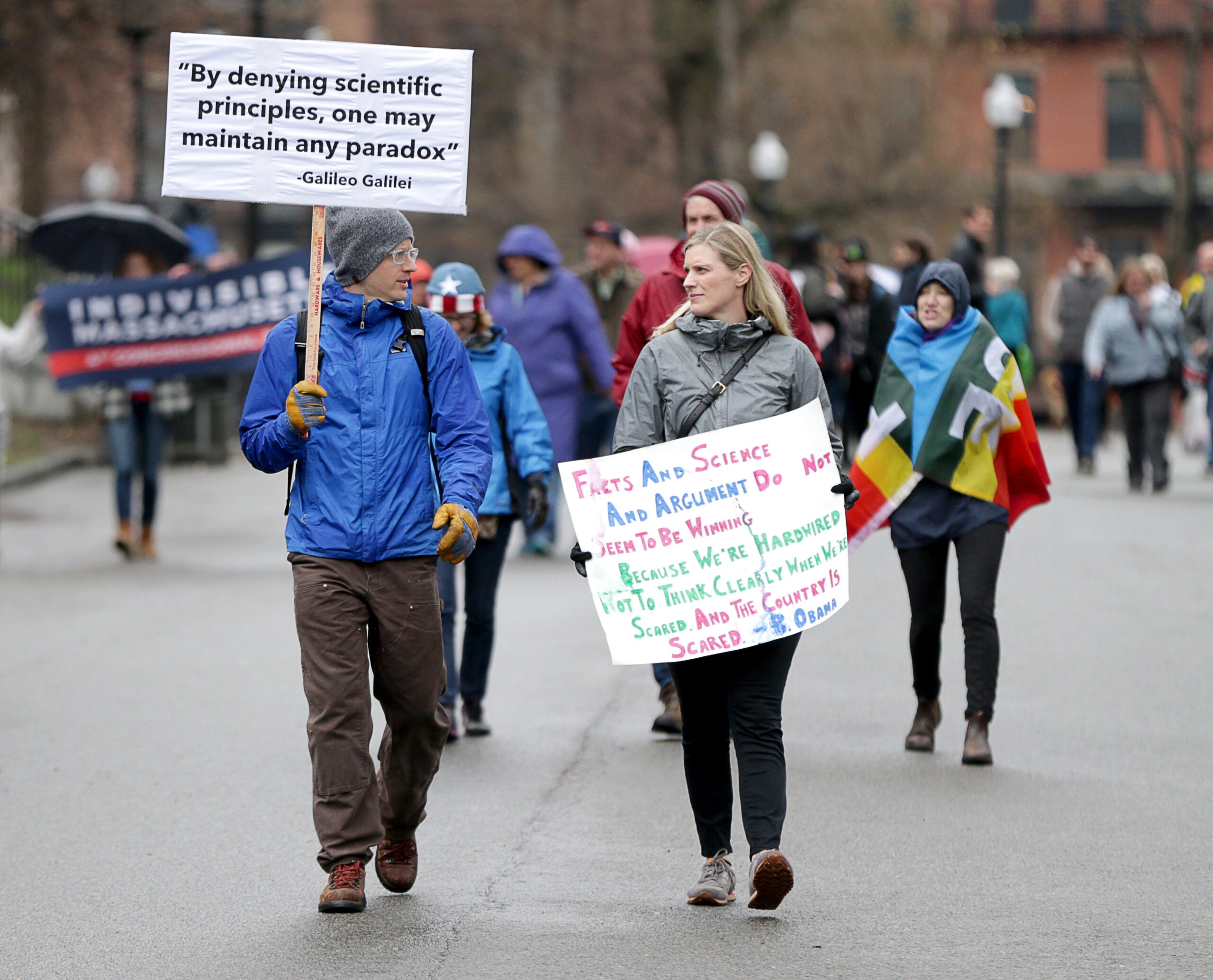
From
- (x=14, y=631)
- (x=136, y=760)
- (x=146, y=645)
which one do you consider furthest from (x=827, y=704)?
(x=14, y=631)

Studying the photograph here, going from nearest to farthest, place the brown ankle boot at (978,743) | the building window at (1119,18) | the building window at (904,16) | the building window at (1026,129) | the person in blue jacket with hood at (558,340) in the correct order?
the brown ankle boot at (978,743), the person in blue jacket with hood at (558,340), the building window at (904,16), the building window at (1119,18), the building window at (1026,129)

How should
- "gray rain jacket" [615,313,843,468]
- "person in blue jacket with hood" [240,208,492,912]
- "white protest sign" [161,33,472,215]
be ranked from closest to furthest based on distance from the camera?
"person in blue jacket with hood" [240,208,492,912] → "gray rain jacket" [615,313,843,468] → "white protest sign" [161,33,472,215]

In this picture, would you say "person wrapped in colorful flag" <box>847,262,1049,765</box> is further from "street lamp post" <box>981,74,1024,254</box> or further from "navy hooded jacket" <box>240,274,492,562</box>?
"street lamp post" <box>981,74,1024,254</box>

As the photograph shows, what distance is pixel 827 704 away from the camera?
8.77m

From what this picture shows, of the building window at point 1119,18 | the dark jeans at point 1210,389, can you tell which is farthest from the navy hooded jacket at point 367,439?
the building window at point 1119,18

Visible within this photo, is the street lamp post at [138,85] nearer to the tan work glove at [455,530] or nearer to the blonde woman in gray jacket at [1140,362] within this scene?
the blonde woman in gray jacket at [1140,362]

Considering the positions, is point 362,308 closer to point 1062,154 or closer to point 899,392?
point 899,392

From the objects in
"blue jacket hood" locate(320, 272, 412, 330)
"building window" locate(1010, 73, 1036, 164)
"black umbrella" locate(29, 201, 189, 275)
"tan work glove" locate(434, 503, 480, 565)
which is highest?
"building window" locate(1010, 73, 1036, 164)

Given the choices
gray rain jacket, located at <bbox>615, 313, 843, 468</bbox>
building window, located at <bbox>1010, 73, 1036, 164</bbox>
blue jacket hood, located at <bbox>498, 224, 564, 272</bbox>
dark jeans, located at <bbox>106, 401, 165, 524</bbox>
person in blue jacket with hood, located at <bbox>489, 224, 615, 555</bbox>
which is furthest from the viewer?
building window, located at <bbox>1010, 73, 1036, 164</bbox>

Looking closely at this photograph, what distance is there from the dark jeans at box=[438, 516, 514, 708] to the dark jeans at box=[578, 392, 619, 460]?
5.72m

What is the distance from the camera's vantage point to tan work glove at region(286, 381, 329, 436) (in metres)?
5.36

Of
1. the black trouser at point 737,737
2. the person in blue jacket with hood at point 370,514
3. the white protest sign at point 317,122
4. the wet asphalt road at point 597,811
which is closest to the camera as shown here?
the wet asphalt road at point 597,811

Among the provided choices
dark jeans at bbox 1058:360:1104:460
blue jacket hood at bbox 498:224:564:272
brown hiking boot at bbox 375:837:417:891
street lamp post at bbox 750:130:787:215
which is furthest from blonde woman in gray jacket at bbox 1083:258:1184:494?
brown hiking boot at bbox 375:837:417:891

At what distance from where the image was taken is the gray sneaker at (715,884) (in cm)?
555
